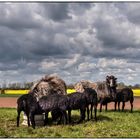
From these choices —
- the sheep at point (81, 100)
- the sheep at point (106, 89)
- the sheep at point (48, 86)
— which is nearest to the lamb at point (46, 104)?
the sheep at point (81, 100)

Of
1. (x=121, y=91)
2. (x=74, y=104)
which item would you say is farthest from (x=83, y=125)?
(x=121, y=91)

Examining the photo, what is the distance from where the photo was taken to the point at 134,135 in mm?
15328

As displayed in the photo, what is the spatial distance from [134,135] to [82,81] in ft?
33.4

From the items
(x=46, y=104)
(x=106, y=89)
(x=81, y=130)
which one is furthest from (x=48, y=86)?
(x=106, y=89)

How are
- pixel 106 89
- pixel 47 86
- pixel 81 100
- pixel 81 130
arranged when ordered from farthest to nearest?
1. pixel 106 89
2. pixel 47 86
3. pixel 81 100
4. pixel 81 130

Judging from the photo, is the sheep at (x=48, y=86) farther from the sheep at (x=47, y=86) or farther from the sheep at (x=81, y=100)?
the sheep at (x=81, y=100)

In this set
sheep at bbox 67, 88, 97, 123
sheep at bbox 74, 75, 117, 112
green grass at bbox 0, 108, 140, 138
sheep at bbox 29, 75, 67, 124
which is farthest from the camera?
sheep at bbox 74, 75, 117, 112

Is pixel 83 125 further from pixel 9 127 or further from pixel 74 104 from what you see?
pixel 9 127

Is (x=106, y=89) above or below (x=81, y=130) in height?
above

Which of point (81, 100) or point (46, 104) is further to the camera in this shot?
point (81, 100)

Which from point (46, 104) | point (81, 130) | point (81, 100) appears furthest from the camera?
point (81, 100)

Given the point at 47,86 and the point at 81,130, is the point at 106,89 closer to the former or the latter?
the point at 47,86

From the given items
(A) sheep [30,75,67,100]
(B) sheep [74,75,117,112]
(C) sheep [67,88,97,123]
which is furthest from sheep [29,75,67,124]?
(B) sheep [74,75,117,112]

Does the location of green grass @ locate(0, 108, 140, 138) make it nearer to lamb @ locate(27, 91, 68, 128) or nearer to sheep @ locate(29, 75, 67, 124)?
lamb @ locate(27, 91, 68, 128)
